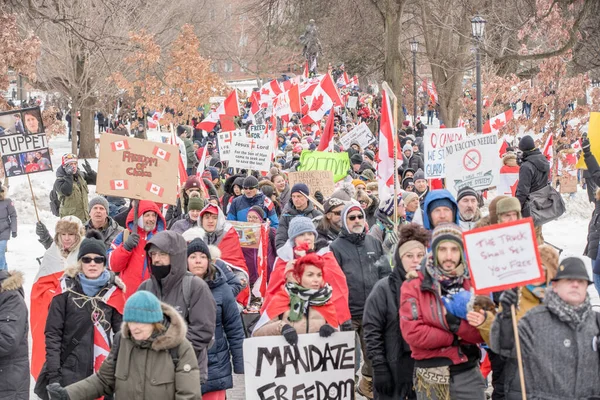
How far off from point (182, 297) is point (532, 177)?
213 inches

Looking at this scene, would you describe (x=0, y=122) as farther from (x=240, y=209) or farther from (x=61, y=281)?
(x=61, y=281)

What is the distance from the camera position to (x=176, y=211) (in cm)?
1176

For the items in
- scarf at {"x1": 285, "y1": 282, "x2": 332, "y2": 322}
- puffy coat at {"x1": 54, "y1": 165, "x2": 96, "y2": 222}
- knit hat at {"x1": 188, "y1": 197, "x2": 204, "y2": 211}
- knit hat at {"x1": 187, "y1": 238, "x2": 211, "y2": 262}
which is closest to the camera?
scarf at {"x1": 285, "y1": 282, "x2": 332, "y2": 322}

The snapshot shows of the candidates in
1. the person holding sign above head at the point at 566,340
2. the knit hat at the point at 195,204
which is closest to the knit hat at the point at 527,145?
the knit hat at the point at 195,204

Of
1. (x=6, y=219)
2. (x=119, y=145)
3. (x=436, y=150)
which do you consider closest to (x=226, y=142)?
(x=6, y=219)

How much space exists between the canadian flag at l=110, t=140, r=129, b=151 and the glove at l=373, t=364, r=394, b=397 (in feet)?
11.1

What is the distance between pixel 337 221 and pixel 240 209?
2.74 m

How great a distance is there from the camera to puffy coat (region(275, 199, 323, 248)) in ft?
31.1

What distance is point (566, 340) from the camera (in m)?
4.74

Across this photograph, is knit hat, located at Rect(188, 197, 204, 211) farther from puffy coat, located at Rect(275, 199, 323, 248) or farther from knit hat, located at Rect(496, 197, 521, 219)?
knit hat, located at Rect(496, 197, 521, 219)

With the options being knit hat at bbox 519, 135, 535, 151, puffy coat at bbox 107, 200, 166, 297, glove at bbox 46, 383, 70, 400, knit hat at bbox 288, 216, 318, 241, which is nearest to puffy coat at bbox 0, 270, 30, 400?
glove at bbox 46, 383, 70, 400

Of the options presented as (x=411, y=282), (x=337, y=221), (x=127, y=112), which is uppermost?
(x=127, y=112)

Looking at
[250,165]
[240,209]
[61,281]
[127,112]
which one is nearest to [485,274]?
[61,281]

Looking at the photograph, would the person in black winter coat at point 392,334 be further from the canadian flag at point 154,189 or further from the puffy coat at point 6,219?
the puffy coat at point 6,219
